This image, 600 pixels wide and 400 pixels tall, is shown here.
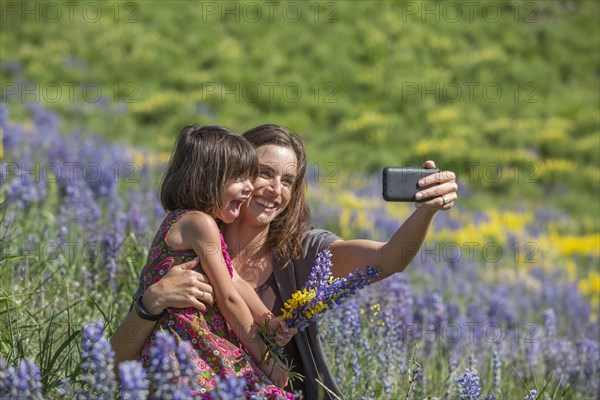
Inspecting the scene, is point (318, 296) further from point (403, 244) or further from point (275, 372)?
point (403, 244)

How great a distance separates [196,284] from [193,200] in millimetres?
314

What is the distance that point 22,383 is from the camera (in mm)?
1897

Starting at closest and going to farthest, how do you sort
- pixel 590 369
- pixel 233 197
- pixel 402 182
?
pixel 402 182 < pixel 233 197 < pixel 590 369

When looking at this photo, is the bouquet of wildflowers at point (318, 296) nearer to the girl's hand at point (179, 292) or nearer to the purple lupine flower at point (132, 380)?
the girl's hand at point (179, 292)

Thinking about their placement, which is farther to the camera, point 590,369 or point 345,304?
point 590,369

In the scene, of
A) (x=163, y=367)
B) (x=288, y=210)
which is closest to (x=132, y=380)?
(x=163, y=367)

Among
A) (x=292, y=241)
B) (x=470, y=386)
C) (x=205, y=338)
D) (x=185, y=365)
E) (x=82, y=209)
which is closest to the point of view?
(x=185, y=365)

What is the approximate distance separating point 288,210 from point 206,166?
524 millimetres

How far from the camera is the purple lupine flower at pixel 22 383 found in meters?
1.91

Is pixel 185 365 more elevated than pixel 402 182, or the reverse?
pixel 402 182

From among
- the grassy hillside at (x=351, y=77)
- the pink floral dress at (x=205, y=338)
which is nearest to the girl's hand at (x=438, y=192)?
the pink floral dress at (x=205, y=338)

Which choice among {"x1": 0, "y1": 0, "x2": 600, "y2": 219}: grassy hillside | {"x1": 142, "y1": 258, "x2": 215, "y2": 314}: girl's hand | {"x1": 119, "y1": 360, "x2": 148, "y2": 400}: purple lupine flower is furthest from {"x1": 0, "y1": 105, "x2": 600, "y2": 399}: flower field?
{"x1": 0, "y1": 0, "x2": 600, "y2": 219}: grassy hillside

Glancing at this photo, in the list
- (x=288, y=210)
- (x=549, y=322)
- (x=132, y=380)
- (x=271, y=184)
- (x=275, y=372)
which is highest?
(x=271, y=184)

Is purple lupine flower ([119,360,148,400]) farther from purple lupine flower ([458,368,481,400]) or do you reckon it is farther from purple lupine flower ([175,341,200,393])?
purple lupine flower ([458,368,481,400])
